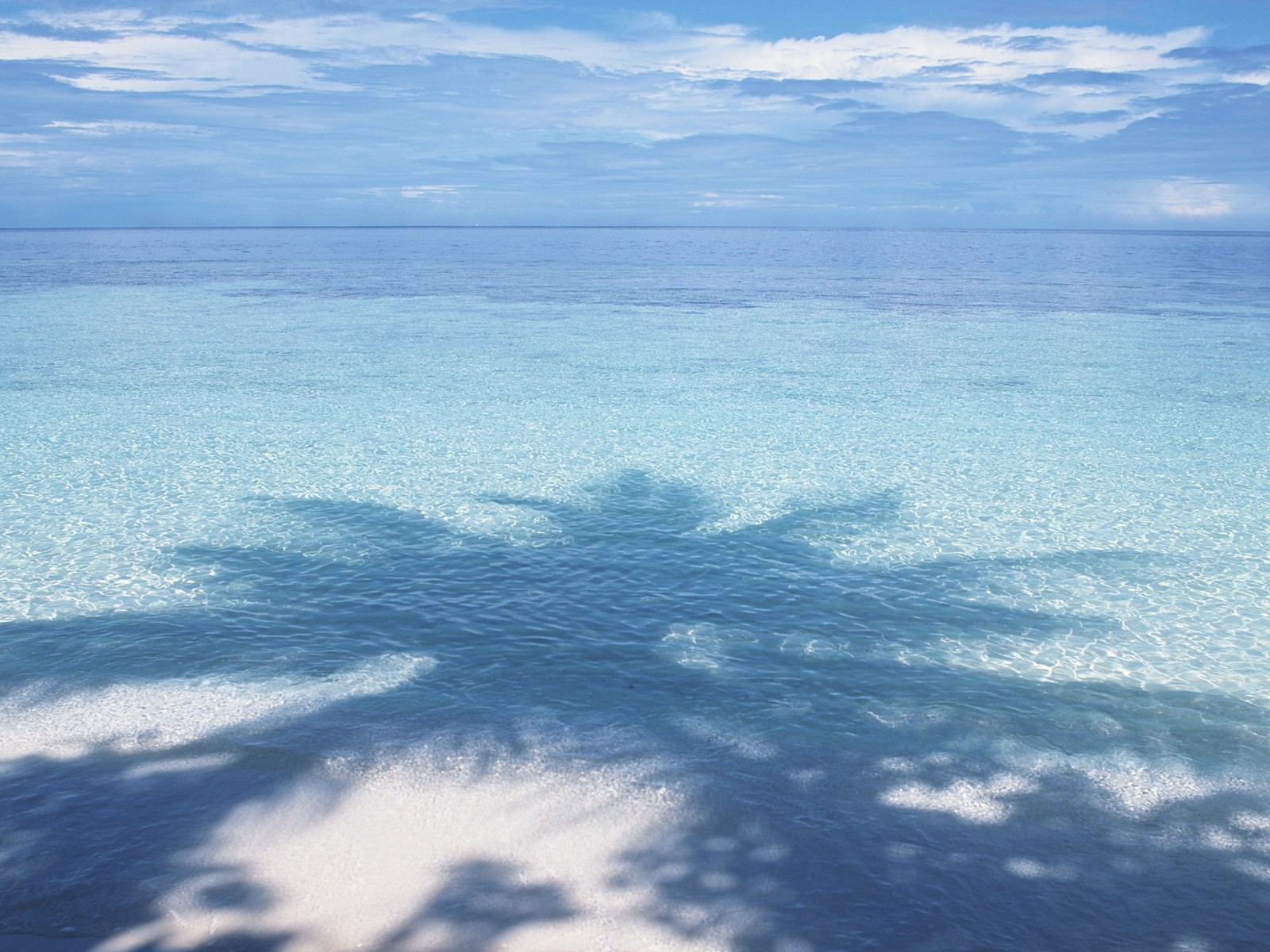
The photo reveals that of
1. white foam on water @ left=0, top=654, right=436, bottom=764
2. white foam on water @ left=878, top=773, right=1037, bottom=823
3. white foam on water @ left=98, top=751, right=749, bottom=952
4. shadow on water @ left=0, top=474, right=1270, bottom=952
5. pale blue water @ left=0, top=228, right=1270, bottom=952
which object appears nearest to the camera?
white foam on water @ left=98, top=751, right=749, bottom=952

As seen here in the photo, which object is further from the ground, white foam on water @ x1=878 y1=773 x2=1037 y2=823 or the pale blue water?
the pale blue water

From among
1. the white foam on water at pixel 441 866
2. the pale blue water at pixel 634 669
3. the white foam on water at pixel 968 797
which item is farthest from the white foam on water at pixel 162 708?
the white foam on water at pixel 968 797

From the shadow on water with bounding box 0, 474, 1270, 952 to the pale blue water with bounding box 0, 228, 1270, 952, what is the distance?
0.05 metres

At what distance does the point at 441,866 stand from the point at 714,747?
3.30m

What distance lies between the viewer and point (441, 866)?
8.69m

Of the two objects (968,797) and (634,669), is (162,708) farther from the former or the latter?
(968,797)

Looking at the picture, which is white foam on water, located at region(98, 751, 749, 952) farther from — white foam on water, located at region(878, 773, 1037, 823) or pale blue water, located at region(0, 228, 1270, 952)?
white foam on water, located at region(878, 773, 1037, 823)

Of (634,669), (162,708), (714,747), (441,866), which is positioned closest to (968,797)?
(714,747)

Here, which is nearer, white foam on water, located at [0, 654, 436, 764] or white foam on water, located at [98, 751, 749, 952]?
white foam on water, located at [98, 751, 749, 952]

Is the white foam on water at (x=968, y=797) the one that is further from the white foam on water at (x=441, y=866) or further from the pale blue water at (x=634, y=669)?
the white foam on water at (x=441, y=866)

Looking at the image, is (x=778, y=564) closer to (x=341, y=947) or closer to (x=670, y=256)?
(x=341, y=947)

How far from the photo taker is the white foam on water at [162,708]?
10.7 meters

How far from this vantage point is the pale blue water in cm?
838

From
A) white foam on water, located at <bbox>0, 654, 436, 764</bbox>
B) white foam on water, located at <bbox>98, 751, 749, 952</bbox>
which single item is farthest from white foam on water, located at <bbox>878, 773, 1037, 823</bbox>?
white foam on water, located at <bbox>0, 654, 436, 764</bbox>
